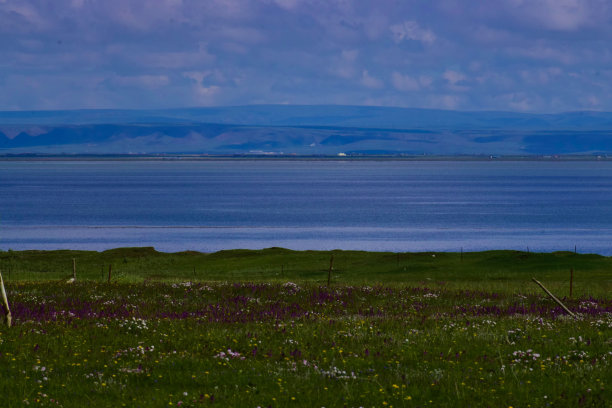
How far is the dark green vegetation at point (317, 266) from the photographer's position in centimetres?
5362

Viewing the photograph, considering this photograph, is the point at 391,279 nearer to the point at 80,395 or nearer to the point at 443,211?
the point at 80,395

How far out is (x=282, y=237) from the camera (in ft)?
411

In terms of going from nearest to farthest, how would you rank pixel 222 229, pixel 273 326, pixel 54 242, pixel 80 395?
pixel 80 395, pixel 273 326, pixel 54 242, pixel 222 229

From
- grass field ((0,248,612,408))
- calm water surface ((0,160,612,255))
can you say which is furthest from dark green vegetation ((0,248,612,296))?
calm water surface ((0,160,612,255))

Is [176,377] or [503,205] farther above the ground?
[503,205]

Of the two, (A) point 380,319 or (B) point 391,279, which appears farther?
(B) point 391,279

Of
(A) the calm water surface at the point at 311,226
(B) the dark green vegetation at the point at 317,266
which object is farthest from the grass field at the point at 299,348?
(A) the calm water surface at the point at 311,226

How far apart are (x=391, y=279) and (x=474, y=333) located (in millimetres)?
33264

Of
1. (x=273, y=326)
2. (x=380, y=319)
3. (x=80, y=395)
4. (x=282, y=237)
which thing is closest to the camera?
(x=80, y=395)

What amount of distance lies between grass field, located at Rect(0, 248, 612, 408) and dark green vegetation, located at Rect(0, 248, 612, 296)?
60.7 ft

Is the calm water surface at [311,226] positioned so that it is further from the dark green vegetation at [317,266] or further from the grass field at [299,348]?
the grass field at [299,348]

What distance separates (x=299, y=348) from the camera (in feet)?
61.3

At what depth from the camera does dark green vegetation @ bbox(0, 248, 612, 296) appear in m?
53.6

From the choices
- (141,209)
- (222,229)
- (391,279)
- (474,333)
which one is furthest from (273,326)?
(141,209)
